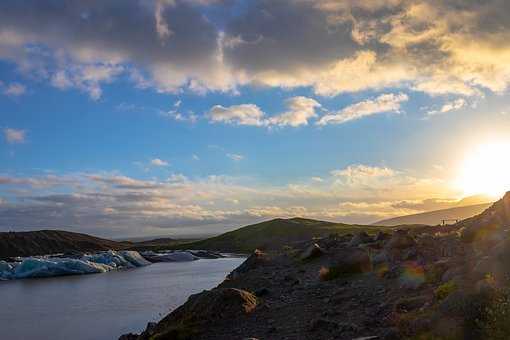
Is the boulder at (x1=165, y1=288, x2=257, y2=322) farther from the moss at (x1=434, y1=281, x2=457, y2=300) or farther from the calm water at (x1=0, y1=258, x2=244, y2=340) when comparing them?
the calm water at (x1=0, y1=258, x2=244, y2=340)

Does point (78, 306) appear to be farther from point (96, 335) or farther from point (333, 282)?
point (333, 282)

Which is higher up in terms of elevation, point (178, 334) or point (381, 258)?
point (381, 258)

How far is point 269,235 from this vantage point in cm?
12294

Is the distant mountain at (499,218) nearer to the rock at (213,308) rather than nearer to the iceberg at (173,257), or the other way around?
the rock at (213,308)

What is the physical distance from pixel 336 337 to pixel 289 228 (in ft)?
376

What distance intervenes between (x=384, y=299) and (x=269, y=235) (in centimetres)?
10813

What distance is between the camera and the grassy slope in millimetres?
115375

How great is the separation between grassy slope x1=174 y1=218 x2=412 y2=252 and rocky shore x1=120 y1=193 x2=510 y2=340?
88739mm

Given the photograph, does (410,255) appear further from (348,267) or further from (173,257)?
(173,257)

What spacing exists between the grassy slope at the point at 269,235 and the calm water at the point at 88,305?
5802cm

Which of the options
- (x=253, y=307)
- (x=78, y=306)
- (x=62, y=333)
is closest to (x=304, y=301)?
(x=253, y=307)

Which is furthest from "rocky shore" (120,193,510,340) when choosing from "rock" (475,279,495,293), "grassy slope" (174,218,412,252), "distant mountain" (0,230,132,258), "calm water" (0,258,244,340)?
"distant mountain" (0,230,132,258)

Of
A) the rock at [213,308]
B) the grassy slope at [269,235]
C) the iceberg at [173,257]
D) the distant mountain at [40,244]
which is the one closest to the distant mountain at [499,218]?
the rock at [213,308]

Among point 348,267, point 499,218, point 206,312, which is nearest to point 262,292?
point 206,312
